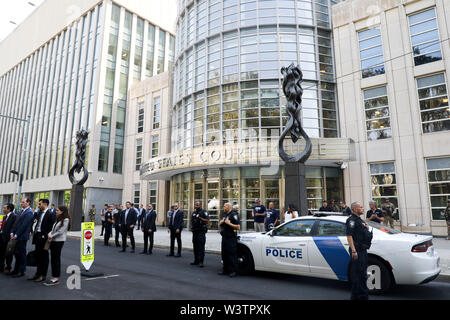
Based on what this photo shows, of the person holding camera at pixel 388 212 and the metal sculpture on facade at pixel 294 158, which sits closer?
the metal sculpture on facade at pixel 294 158

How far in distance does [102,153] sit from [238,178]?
1817 cm

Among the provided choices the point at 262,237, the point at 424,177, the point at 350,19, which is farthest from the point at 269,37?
the point at 262,237

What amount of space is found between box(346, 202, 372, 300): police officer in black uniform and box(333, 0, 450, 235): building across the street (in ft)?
42.0

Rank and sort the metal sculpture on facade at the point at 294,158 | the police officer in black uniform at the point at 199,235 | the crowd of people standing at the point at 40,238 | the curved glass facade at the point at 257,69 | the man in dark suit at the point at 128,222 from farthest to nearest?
the curved glass facade at the point at 257,69 < the man in dark suit at the point at 128,222 < the metal sculpture on facade at the point at 294,158 < the police officer in black uniform at the point at 199,235 < the crowd of people standing at the point at 40,238

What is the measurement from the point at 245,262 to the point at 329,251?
2.25 metres

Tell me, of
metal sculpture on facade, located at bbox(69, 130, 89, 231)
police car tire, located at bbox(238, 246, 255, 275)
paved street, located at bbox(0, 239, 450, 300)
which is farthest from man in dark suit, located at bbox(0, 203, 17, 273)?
metal sculpture on facade, located at bbox(69, 130, 89, 231)

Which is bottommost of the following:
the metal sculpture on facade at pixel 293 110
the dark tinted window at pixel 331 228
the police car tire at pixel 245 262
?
the police car tire at pixel 245 262

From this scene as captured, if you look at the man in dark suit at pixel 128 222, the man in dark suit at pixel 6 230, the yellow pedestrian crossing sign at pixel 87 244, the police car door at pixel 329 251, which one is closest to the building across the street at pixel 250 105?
the man in dark suit at pixel 128 222

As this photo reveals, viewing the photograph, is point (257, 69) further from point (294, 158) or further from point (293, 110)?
point (294, 158)

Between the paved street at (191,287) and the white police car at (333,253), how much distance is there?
0.31m

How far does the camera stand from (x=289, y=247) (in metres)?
6.50

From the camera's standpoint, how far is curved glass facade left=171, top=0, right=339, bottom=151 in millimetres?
19188

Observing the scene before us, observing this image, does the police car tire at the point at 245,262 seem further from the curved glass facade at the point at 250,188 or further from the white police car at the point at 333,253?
the curved glass facade at the point at 250,188

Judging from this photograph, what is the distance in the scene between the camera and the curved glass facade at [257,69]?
19.2 meters
